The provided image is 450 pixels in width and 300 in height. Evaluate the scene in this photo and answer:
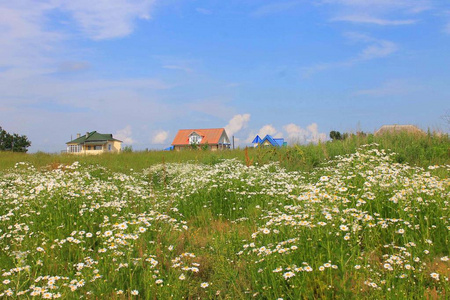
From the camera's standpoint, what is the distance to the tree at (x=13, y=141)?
170 feet

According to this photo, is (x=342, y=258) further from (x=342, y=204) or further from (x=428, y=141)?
(x=428, y=141)

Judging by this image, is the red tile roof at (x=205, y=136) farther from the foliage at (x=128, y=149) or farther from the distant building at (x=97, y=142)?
the foliage at (x=128, y=149)

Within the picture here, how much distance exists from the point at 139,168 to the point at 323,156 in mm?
9227

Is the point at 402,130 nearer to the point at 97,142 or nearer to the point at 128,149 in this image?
the point at 128,149

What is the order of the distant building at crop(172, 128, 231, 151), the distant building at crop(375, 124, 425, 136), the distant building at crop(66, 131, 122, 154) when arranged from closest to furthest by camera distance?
the distant building at crop(375, 124, 425, 136) → the distant building at crop(172, 128, 231, 151) → the distant building at crop(66, 131, 122, 154)

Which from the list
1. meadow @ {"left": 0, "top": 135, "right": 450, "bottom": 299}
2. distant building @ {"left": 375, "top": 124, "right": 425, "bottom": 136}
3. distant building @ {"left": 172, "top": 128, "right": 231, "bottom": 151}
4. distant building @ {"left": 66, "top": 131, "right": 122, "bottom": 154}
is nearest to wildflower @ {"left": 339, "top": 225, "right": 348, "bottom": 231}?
meadow @ {"left": 0, "top": 135, "right": 450, "bottom": 299}

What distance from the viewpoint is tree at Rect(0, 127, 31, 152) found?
51.7m

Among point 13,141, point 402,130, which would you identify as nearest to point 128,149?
point 402,130

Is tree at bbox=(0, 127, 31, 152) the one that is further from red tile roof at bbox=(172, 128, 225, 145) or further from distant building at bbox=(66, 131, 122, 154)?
red tile roof at bbox=(172, 128, 225, 145)

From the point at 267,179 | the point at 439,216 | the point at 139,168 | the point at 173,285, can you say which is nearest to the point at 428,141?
the point at 267,179

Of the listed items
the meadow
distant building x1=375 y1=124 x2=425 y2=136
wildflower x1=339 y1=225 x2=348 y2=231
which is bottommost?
the meadow

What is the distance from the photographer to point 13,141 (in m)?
53.6

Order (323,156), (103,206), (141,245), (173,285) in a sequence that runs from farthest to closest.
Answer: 1. (323,156)
2. (103,206)
3. (141,245)
4. (173,285)

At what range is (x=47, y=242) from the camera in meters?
5.32
